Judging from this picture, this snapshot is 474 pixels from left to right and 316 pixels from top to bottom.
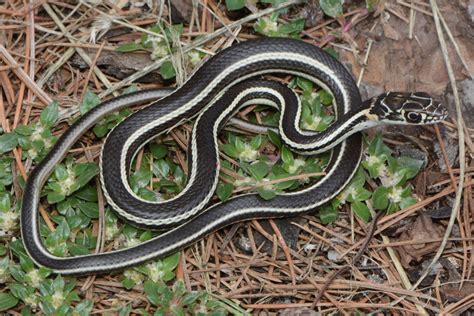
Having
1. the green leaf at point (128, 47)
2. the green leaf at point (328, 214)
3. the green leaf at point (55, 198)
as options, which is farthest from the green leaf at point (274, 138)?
the green leaf at point (55, 198)

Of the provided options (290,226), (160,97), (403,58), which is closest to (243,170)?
(290,226)

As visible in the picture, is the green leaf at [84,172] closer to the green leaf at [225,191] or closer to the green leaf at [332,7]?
the green leaf at [225,191]

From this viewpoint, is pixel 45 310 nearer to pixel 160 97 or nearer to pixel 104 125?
pixel 104 125

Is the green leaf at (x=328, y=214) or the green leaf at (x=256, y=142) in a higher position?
the green leaf at (x=256, y=142)

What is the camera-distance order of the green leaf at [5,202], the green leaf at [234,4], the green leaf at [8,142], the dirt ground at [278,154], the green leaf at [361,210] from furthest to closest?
the green leaf at [234,4], the green leaf at [8,142], the green leaf at [361,210], the green leaf at [5,202], the dirt ground at [278,154]

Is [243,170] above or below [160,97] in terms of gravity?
below

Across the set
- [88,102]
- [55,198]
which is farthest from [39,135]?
[55,198]
